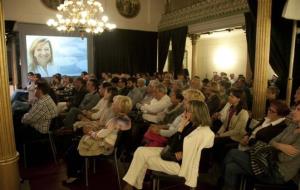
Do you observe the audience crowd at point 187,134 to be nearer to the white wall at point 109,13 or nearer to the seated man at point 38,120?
the seated man at point 38,120

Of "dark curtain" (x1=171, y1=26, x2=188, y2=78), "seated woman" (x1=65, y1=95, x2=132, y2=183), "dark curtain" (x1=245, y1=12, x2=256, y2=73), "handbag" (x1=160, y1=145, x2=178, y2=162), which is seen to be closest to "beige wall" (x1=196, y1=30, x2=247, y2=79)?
"dark curtain" (x1=171, y1=26, x2=188, y2=78)

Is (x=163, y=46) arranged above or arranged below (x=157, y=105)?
above

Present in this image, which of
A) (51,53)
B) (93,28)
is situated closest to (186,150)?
(93,28)

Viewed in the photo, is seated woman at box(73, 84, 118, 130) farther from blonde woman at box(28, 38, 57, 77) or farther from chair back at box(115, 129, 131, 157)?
blonde woman at box(28, 38, 57, 77)

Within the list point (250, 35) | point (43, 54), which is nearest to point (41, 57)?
point (43, 54)

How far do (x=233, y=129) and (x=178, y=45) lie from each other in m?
6.69

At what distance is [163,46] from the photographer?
10977 mm

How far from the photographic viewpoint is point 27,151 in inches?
168

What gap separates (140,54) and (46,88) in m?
7.34

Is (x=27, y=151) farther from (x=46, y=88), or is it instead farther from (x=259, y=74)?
(x=259, y=74)

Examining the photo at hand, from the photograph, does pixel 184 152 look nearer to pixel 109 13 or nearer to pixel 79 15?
pixel 79 15

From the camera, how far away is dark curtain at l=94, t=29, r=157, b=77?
10414 millimetres

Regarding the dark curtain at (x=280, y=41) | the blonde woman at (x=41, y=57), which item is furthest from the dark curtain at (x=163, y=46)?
the dark curtain at (x=280, y=41)

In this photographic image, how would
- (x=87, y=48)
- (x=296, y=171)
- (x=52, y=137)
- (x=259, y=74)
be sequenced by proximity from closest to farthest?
(x=296, y=171) → (x=259, y=74) → (x=52, y=137) → (x=87, y=48)
